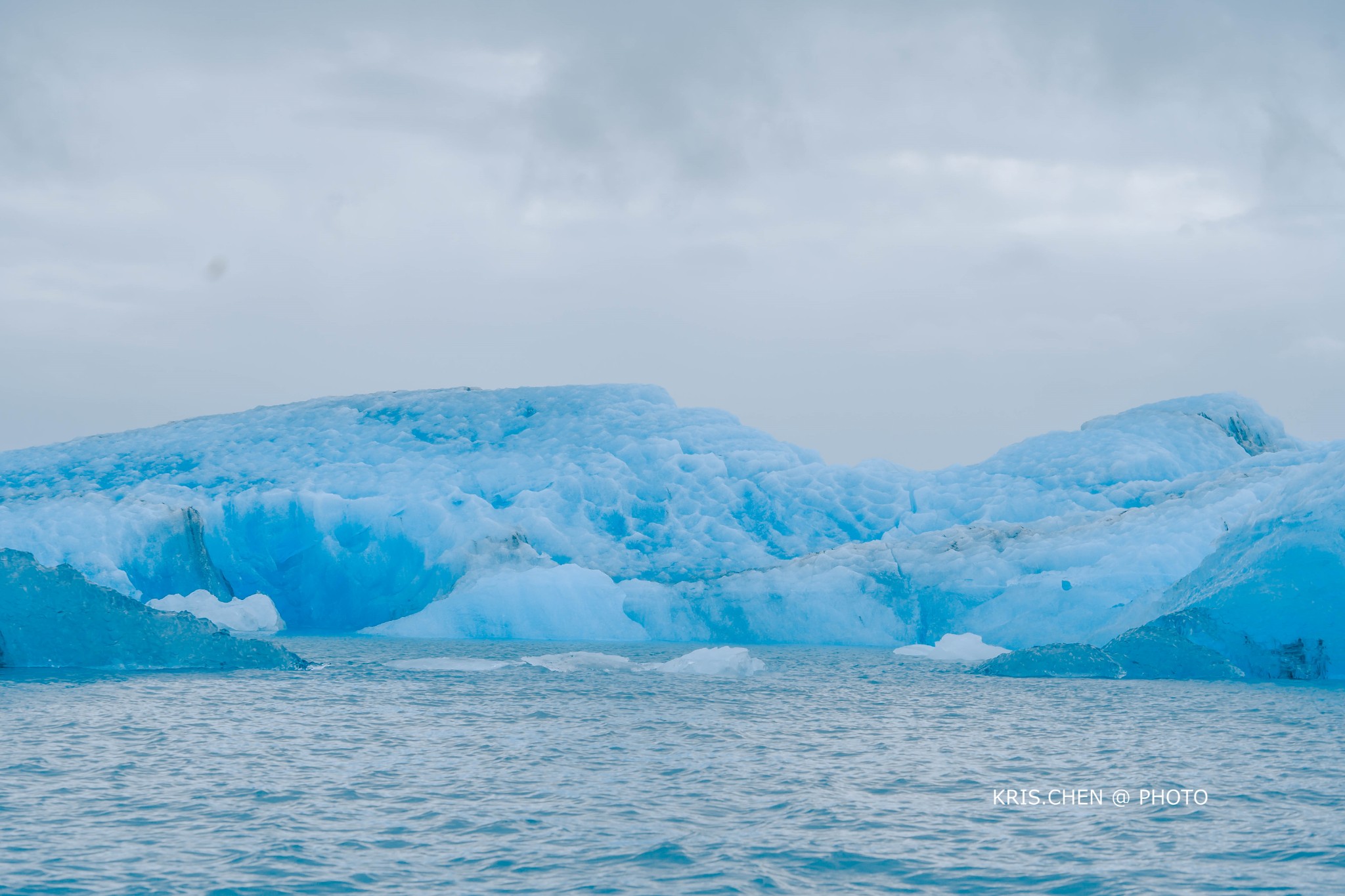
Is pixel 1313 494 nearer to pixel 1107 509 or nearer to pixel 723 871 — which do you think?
pixel 1107 509

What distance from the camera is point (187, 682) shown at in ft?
63.0

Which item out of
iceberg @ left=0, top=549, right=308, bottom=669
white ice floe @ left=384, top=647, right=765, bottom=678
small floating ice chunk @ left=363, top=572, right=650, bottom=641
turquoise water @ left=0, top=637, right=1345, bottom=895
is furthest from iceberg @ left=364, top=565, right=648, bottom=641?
turquoise water @ left=0, top=637, right=1345, bottom=895

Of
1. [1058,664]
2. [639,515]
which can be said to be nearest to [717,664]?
[1058,664]

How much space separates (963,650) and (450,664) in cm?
1109

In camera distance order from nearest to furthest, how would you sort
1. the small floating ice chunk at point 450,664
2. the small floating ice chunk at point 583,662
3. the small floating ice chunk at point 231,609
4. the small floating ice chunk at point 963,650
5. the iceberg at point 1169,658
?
the iceberg at point 1169,658 → the small floating ice chunk at point 450,664 → the small floating ice chunk at point 583,662 → the small floating ice chunk at point 963,650 → the small floating ice chunk at point 231,609

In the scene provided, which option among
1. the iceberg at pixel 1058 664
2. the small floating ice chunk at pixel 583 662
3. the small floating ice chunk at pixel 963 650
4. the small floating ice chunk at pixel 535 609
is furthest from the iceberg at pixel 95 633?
the small floating ice chunk at pixel 963 650

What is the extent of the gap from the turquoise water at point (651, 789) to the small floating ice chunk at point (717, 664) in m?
3.56

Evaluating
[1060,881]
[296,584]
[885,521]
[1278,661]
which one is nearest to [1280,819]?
Answer: [1060,881]

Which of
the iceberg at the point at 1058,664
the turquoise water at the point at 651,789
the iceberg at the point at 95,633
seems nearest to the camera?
the turquoise water at the point at 651,789

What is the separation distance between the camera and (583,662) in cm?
2356

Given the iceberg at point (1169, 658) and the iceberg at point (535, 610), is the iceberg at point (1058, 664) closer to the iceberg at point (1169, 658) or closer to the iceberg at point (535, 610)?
the iceberg at point (1169, 658)

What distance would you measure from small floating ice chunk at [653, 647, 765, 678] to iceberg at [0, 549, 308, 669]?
6.93 metres

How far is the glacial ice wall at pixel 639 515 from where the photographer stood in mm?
28422

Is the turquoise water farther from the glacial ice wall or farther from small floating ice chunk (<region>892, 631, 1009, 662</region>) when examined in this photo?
the glacial ice wall
